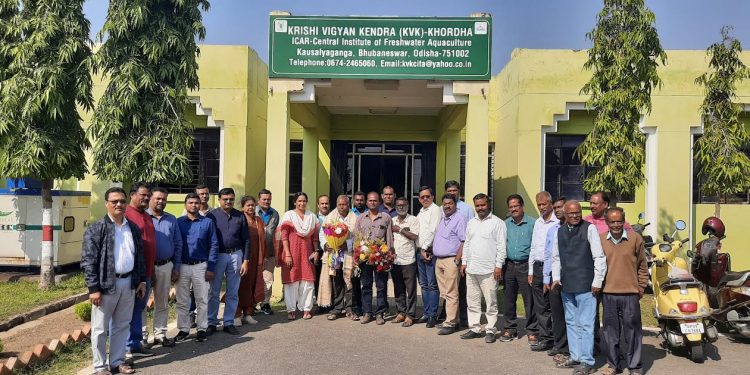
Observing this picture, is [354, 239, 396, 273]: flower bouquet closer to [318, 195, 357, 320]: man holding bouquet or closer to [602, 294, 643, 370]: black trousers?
[318, 195, 357, 320]: man holding bouquet

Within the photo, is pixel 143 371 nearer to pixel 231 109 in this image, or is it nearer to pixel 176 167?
pixel 176 167

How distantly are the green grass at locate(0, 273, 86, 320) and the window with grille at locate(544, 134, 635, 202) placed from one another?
9.83m

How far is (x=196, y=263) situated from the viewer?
623 cm

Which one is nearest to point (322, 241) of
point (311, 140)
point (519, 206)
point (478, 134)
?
point (519, 206)

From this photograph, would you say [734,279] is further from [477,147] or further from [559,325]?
[477,147]

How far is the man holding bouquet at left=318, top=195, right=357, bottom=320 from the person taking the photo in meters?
7.41

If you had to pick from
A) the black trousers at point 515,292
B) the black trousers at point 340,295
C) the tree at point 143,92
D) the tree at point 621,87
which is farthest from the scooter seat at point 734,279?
the tree at point 143,92

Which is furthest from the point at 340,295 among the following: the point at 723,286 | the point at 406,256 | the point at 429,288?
the point at 723,286

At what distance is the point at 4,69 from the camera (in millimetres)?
9125

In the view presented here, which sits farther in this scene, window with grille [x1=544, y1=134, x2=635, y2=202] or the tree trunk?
window with grille [x1=544, y1=134, x2=635, y2=202]

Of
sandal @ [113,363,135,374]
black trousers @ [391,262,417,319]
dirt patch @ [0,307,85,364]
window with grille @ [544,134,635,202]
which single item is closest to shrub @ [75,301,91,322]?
dirt patch @ [0,307,85,364]

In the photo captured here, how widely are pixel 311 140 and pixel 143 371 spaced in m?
8.60

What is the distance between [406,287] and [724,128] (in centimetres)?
659

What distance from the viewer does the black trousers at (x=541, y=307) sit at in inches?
242
